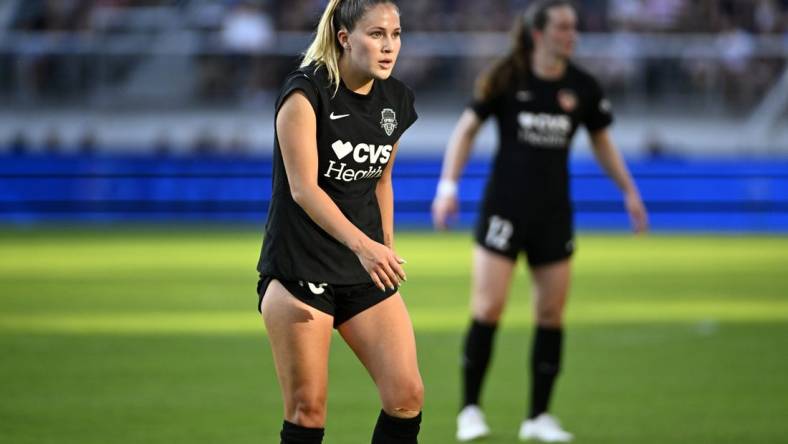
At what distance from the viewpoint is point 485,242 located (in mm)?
8102

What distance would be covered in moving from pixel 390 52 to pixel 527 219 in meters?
3.04

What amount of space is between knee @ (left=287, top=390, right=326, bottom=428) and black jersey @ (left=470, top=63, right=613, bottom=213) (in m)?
3.07

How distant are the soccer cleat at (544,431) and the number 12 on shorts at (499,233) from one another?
3.34ft

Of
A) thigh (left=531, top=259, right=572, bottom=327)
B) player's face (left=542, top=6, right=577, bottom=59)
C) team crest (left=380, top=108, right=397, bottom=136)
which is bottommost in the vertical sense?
thigh (left=531, top=259, right=572, bottom=327)

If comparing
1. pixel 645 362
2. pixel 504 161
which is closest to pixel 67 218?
pixel 645 362

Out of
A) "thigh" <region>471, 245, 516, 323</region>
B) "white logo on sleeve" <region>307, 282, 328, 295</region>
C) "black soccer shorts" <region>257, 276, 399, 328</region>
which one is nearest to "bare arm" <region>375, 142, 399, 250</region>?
"black soccer shorts" <region>257, 276, 399, 328</region>

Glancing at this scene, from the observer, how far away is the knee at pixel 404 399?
17.7 ft

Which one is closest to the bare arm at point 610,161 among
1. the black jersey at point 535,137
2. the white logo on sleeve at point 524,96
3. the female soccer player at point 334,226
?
the black jersey at point 535,137

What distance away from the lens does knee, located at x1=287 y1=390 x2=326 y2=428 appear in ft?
17.3

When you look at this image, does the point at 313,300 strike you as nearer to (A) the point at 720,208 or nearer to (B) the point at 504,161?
(B) the point at 504,161

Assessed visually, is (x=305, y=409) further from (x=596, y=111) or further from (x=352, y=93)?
(x=596, y=111)

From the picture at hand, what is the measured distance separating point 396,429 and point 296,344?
56 cm

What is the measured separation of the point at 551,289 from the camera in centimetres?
801

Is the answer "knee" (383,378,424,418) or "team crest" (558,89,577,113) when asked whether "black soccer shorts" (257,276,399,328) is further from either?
"team crest" (558,89,577,113)
